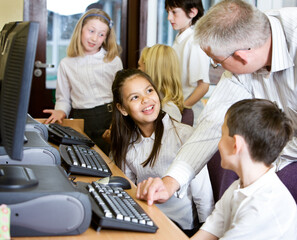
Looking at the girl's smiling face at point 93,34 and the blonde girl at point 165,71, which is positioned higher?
the girl's smiling face at point 93,34

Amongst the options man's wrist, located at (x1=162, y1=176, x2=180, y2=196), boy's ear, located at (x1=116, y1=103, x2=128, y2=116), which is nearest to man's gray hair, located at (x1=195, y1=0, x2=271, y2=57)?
man's wrist, located at (x1=162, y1=176, x2=180, y2=196)

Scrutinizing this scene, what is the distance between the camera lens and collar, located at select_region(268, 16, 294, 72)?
157 cm

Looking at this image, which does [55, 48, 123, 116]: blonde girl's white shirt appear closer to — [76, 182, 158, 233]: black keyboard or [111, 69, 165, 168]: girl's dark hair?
[111, 69, 165, 168]: girl's dark hair

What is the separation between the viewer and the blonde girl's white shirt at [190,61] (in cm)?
316

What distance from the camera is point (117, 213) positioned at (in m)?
1.13

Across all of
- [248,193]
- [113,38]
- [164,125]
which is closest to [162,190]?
[248,193]

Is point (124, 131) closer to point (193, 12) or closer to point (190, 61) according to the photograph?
point (190, 61)

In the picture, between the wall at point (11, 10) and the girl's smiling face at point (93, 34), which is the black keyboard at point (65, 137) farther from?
the wall at point (11, 10)

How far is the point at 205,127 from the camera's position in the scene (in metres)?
1.78

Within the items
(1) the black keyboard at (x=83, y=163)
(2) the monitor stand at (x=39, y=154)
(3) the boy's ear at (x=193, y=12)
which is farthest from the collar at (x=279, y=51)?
(3) the boy's ear at (x=193, y=12)

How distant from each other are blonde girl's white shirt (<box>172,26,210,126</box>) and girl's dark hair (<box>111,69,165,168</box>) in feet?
3.07

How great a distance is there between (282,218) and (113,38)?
236 cm

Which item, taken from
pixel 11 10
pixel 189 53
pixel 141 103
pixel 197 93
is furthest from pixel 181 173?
pixel 11 10

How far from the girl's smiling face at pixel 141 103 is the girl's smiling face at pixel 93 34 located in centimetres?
103
